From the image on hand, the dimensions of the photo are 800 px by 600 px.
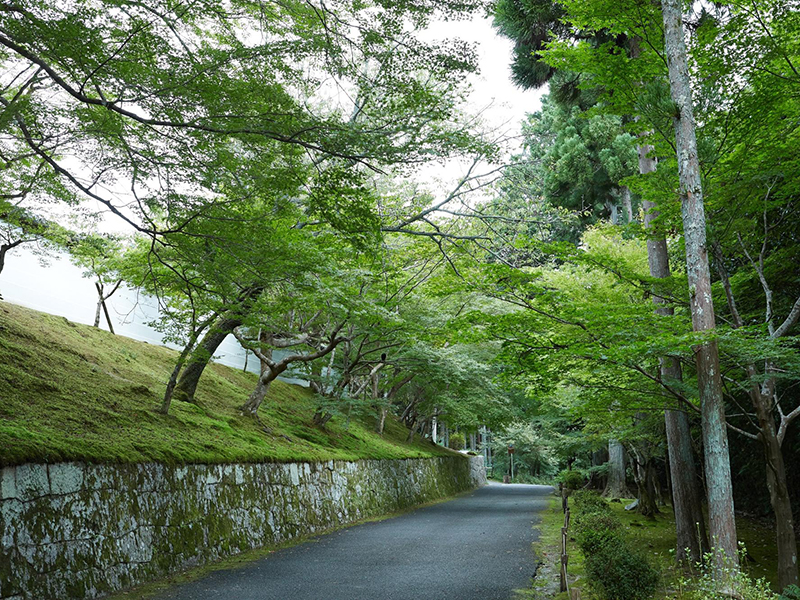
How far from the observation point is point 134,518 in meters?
6.30

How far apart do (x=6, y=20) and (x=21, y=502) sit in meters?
4.14

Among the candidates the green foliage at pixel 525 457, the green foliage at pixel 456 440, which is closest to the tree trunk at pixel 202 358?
the green foliage at pixel 525 457

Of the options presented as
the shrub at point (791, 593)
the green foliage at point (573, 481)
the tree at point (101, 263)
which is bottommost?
the green foliage at point (573, 481)

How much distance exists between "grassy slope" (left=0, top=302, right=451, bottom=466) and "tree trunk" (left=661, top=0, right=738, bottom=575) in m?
6.27

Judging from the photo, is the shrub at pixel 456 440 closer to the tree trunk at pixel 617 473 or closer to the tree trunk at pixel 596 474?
the tree trunk at pixel 596 474

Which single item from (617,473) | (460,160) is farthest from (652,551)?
(617,473)

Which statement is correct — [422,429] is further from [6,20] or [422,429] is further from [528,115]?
[6,20]

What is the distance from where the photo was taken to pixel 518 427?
34.8m

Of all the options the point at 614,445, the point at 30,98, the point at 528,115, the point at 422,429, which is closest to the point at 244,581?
the point at 30,98

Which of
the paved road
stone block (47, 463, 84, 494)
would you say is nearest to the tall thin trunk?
the paved road

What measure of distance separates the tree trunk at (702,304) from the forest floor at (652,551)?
579 mm

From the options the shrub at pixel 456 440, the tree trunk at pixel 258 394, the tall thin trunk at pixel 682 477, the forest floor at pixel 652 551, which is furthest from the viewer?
the shrub at pixel 456 440

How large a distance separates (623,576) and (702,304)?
9.05 ft

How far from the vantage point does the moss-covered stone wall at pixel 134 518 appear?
489cm
